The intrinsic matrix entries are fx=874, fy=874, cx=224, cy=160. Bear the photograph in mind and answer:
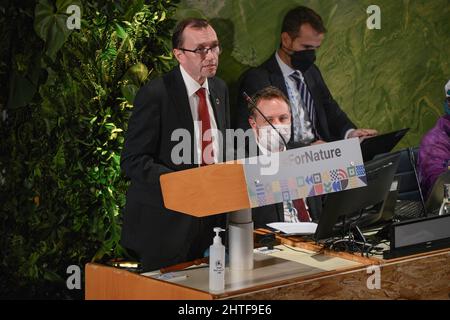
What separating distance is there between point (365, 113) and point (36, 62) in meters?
2.44

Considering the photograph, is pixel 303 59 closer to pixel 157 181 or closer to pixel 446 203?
pixel 157 181

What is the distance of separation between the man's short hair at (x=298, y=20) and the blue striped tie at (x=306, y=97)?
0.28m

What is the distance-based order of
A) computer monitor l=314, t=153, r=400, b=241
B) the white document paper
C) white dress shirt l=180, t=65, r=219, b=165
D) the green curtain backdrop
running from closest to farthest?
computer monitor l=314, t=153, r=400, b=241 < the white document paper < white dress shirt l=180, t=65, r=219, b=165 < the green curtain backdrop

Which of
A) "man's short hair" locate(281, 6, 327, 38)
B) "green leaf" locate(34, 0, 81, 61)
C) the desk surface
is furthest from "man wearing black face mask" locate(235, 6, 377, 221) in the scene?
the desk surface

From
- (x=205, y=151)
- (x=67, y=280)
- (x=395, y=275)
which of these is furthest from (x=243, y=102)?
(x=395, y=275)

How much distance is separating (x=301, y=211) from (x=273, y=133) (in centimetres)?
61

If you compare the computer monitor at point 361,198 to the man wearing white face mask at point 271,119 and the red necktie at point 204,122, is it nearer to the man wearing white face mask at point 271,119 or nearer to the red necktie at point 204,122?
the man wearing white face mask at point 271,119

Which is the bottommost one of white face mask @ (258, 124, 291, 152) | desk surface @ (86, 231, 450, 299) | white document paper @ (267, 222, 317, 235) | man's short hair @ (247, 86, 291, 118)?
desk surface @ (86, 231, 450, 299)

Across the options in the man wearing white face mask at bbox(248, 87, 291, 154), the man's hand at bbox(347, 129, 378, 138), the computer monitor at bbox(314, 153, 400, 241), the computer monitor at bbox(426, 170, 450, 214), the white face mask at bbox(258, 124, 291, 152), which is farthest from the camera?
the man's hand at bbox(347, 129, 378, 138)

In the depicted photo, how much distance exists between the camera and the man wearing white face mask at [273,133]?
471 centimetres

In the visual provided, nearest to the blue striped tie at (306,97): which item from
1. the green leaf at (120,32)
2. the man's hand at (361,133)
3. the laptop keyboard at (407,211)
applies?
the man's hand at (361,133)

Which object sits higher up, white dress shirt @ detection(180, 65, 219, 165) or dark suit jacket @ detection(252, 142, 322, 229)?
white dress shirt @ detection(180, 65, 219, 165)

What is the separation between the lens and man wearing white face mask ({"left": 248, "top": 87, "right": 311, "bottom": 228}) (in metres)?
4.71

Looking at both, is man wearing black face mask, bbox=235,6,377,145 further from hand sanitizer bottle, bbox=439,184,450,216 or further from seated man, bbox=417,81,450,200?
hand sanitizer bottle, bbox=439,184,450,216
